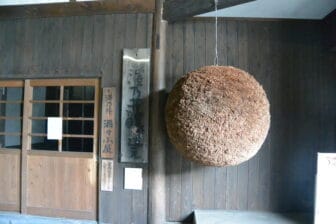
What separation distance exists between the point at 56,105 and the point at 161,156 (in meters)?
1.34

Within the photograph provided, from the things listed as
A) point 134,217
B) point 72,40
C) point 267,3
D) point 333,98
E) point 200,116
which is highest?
point 267,3

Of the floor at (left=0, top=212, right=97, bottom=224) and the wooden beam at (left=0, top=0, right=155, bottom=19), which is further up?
the wooden beam at (left=0, top=0, right=155, bottom=19)

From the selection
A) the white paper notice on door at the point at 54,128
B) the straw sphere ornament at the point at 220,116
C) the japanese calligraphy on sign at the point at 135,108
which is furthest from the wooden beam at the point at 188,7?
the white paper notice on door at the point at 54,128

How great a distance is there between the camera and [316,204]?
2.35 m

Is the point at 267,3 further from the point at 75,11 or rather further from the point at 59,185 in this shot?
the point at 59,185

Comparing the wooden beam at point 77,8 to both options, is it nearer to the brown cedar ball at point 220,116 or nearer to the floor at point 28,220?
the brown cedar ball at point 220,116

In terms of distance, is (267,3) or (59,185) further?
(59,185)

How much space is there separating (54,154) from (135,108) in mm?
1055

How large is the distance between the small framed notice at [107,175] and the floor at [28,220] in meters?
0.41

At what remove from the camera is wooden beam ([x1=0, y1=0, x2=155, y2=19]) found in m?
2.84

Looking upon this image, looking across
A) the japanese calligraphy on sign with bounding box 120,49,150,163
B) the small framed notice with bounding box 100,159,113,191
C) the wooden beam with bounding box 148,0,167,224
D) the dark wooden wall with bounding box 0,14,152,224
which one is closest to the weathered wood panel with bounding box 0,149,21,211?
the dark wooden wall with bounding box 0,14,152,224

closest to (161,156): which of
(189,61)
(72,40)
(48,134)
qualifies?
(189,61)

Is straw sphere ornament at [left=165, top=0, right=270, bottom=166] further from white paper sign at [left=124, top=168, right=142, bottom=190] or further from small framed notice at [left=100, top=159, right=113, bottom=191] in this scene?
small framed notice at [left=100, top=159, right=113, bottom=191]

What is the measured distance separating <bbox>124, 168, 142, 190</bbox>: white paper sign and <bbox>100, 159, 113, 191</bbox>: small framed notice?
17 centimetres
